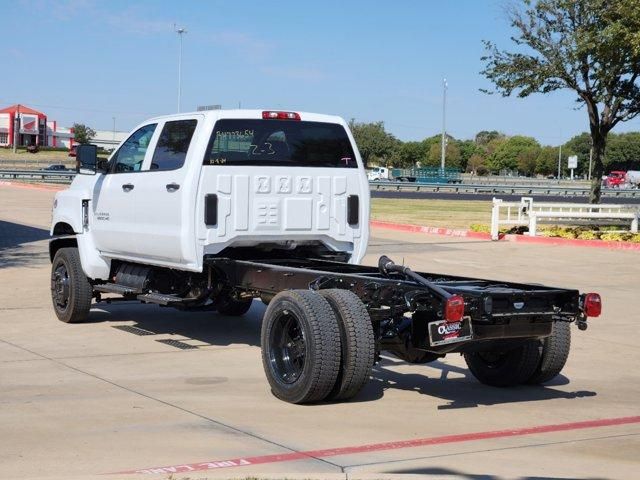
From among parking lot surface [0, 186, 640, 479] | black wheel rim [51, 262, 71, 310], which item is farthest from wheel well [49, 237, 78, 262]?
parking lot surface [0, 186, 640, 479]

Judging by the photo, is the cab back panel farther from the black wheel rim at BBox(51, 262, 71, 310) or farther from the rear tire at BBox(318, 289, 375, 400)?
the black wheel rim at BBox(51, 262, 71, 310)

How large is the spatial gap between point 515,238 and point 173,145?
689 inches

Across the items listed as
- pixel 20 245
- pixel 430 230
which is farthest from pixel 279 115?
pixel 430 230

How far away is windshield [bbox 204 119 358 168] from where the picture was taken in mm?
9930

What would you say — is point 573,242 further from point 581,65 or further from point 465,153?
point 465,153

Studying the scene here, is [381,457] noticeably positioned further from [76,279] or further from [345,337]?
[76,279]

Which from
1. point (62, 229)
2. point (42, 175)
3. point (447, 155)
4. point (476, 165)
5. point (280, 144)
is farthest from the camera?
point (476, 165)

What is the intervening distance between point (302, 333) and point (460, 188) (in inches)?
2656

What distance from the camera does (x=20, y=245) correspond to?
21422 mm

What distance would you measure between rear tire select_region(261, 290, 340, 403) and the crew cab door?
2.87 m

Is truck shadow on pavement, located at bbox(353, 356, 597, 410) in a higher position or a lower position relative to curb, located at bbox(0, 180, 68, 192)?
lower

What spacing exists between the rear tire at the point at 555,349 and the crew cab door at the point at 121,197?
4376 millimetres

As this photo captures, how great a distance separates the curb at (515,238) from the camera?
24.6 metres

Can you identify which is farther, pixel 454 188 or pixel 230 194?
pixel 454 188
